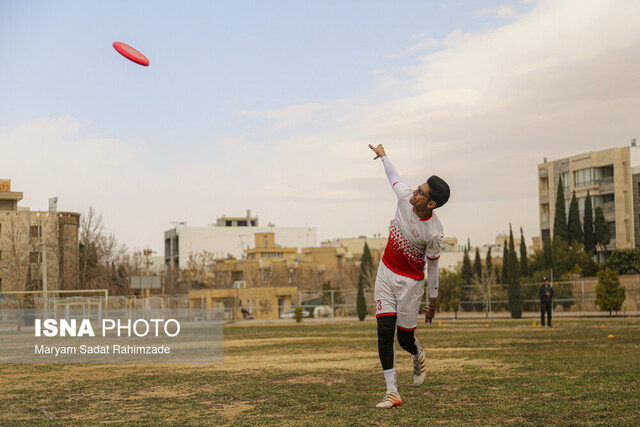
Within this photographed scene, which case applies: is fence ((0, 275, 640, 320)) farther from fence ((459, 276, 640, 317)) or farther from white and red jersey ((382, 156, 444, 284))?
white and red jersey ((382, 156, 444, 284))

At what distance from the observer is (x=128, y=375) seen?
12.9 metres

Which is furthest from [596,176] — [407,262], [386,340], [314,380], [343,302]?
[386,340]

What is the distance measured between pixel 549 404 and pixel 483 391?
135 centimetres

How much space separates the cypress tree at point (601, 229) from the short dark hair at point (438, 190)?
210 ft

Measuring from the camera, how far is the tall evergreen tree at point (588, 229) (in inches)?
2692

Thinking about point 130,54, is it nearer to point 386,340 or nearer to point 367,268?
point 386,340

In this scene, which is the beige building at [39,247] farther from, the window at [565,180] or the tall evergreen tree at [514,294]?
the window at [565,180]

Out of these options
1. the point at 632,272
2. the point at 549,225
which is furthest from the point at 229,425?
the point at 549,225

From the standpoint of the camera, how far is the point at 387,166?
29.3 ft

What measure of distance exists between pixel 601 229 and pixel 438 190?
64.9 metres

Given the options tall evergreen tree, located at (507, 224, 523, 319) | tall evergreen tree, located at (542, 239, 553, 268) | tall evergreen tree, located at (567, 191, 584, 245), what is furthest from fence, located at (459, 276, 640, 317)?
tall evergreen tree, located at (567, 191, 584, 245)

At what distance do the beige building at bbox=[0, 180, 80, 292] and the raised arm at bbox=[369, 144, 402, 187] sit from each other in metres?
68.2

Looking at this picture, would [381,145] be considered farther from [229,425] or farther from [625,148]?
[625,148]

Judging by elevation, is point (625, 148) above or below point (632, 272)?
above
